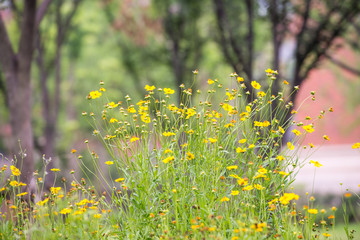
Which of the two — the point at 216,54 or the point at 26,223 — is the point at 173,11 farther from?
the point at 26,223

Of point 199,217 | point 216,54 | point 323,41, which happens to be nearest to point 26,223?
point 199,217

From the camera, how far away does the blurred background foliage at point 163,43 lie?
6949mm

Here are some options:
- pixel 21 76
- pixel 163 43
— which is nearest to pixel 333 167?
pixel 163 43

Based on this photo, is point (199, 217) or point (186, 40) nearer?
point (199, 217)

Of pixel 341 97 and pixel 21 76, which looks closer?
pixel 21 76

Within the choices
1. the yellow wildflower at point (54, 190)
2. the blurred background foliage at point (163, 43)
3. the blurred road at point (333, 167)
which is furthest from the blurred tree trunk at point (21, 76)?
the blurred road at point (333, 167)

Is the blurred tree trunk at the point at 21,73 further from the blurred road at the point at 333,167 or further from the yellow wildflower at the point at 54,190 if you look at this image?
the blurred road at the point at 333,167

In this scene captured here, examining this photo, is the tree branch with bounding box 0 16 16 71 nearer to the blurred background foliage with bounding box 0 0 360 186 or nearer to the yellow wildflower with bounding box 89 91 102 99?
the blurred background foliage with bounding box 0 0 360 186

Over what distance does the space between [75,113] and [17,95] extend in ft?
40.6

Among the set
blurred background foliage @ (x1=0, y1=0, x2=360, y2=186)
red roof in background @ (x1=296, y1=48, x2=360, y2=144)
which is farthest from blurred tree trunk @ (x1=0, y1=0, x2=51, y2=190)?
red roof in background @ (x1=296, y1=48, x2=360, y2=144)

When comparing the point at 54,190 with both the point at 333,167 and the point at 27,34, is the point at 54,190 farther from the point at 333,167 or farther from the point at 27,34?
the point at 333,167

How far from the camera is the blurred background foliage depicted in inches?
274

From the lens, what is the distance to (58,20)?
10102 mm

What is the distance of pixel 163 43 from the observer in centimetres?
1169
